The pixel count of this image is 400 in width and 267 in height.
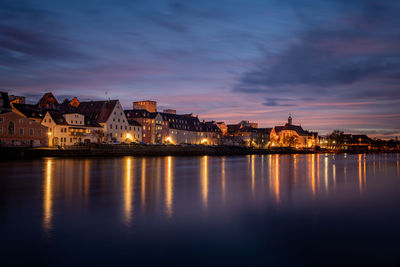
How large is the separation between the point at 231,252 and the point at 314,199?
1328cm

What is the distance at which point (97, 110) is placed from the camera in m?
94.2

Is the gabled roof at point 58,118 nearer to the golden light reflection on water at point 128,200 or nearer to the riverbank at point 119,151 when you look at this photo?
the riverbank at point 119,151

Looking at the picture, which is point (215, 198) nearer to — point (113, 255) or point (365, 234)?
point (365, 234)

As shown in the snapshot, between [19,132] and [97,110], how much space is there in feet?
96.8

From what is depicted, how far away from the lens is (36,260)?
10047 mm

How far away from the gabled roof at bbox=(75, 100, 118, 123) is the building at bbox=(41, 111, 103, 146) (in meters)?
5.65

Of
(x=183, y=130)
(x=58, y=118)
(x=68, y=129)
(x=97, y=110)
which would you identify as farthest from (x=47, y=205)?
(x=183, y=130)

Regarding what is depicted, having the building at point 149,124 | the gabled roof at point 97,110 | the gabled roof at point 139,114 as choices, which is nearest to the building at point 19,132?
the gabled roof at point 97,110

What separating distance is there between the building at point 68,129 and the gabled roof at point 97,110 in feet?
18.5

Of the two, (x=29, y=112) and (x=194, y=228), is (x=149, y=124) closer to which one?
(x=29, y=112)

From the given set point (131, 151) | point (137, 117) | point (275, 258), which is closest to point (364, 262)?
point (275, 258)

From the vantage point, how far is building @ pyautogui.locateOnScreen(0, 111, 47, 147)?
6438cm

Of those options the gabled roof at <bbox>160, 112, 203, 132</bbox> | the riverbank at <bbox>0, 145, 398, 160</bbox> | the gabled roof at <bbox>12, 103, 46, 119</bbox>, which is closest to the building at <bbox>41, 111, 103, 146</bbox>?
the gabled roof at <bbox>12, 103, 46, 119</bbox>

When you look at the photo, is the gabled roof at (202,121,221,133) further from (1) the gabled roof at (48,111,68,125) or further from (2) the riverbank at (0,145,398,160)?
(1) the gabled roof at (48,111,68,125)
